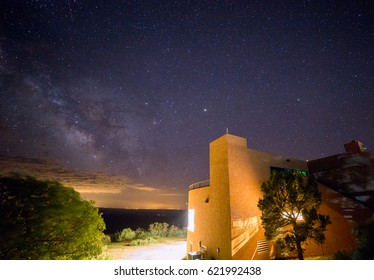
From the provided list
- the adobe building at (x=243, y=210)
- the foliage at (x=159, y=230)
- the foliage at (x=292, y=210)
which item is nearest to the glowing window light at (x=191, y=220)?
the adobe building at (x=243, y=210)

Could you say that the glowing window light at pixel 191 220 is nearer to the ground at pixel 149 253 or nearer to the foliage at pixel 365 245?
the ground at pixel 149 253

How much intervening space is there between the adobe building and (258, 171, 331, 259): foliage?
3.60 ft

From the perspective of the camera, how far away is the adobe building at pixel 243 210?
9.66 m

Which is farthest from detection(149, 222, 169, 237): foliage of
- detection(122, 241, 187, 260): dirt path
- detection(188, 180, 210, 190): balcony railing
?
detection(188, 180, 210, 190): balcony railing

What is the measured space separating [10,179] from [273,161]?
37.8 feet

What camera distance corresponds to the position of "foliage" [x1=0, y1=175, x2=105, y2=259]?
5.39 meters

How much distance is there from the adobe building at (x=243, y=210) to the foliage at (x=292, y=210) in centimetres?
110

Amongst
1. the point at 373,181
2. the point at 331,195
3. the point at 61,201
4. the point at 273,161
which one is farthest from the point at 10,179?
the point at 373,181

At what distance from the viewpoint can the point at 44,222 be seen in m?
6.00

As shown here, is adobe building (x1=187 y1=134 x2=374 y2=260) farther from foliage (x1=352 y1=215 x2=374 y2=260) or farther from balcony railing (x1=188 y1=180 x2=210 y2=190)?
foliage (x1=352 y1=215 x2=374 y2=260)

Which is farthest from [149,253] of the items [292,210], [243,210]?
[292,210]

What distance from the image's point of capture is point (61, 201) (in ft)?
21.6
